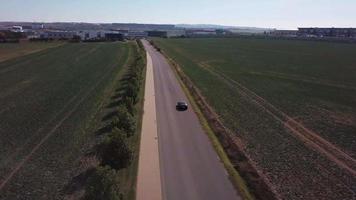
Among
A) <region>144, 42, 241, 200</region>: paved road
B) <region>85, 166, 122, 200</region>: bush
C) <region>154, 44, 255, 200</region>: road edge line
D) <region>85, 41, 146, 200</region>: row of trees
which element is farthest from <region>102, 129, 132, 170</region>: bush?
<region>154, 44, 255, 200</region>: road edge line

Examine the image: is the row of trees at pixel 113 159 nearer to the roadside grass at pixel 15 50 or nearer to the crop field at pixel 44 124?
the crop field at pixel 44 124

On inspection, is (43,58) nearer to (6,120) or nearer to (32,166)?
(6,120)

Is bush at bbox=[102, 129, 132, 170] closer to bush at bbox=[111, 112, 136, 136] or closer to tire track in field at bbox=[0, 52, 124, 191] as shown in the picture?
tire track in field at bbox=[0, 52, 124, 191]

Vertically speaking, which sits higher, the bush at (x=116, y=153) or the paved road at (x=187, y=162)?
the bush at (x=116, y=153)

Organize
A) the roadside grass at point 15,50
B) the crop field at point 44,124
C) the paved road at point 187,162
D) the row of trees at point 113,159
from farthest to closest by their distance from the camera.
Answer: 1. the roadside grass at point 15,50
2. the crop field at point 44,124
3. the paved road at point 187,162
4. the row of trees at point 113,159

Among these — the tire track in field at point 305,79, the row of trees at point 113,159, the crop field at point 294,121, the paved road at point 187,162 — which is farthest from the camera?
the tire track in field at point 305,79

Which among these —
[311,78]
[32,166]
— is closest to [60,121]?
Answer: [32,166]

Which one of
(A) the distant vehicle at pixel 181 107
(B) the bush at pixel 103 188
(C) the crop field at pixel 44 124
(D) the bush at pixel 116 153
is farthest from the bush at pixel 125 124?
(A) the distant vehicle at pixel 181 107
